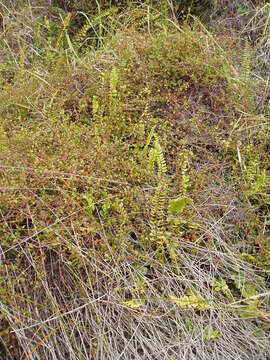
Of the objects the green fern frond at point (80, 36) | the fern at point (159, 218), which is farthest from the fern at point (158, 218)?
the green fern frond at point (80, 36)

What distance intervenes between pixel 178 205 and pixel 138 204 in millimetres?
166

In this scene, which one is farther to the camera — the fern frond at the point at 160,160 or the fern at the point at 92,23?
the fern at the point at 92,23

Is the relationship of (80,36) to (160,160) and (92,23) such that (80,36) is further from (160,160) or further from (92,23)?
(160,160)

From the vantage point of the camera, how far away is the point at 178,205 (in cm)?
186

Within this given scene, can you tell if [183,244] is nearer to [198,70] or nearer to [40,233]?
[40,233]

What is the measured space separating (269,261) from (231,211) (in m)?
0.29

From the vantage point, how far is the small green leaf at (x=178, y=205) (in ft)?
6.05

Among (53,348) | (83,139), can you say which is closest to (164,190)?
(83,139)

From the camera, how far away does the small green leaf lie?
1844mm

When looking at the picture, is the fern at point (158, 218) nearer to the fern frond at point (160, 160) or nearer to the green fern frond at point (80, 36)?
the fern frond at point (160, 160)

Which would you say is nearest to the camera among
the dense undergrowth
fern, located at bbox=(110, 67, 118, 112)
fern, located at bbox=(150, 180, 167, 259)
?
the dense undergrowth

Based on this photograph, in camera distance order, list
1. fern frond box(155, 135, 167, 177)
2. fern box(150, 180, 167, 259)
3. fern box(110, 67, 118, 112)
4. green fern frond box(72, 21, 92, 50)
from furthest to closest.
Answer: green fern frond box(72, 21, 92, 50)
fern box(110, 67, 118, 112)
fern frond box(155, 135, 167, 177)
fern box(150, 180, 167, 259)

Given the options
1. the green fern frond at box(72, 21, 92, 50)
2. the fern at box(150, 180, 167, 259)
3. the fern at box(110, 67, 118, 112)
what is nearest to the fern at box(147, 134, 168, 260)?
the fern at box(150, 180, 167, 259)

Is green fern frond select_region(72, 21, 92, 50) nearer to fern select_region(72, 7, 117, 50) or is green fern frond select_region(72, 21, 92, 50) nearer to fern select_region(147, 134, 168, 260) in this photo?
fern select_region(72, 7, 117, 50)
